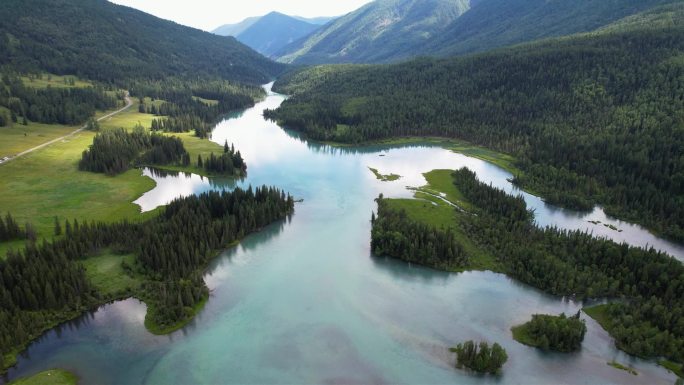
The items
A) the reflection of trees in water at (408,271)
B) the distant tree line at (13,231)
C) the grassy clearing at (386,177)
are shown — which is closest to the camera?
the reflection of trees in water at (408,271)

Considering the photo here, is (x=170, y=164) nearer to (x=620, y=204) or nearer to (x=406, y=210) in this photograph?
(x=406, y=210)

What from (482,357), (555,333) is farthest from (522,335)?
(482,357)

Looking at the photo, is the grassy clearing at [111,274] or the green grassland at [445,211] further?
the green grassland at [445,211]

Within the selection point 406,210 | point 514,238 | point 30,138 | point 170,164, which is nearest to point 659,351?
point 514,238

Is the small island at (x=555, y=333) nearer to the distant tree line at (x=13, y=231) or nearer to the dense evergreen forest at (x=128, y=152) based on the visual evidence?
the distant tree line at (x=13, y=231)

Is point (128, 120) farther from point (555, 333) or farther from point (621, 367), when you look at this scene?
point (621, 367)

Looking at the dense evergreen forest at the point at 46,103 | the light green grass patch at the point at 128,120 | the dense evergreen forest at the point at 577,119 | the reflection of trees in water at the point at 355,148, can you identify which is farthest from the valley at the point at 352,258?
the light green grass patch at the point at 128,120

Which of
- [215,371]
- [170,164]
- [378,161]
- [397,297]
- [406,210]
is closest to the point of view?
[215,371]
